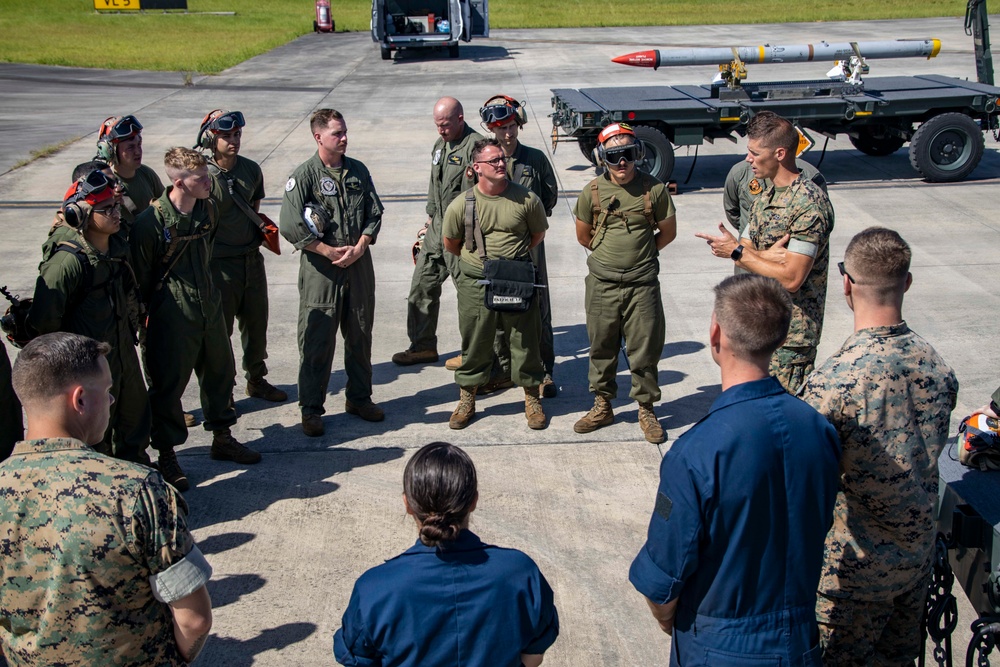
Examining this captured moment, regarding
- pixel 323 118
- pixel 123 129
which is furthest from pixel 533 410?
pixel 123 129

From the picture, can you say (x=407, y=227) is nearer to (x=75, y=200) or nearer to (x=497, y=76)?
(x=75, y=200)

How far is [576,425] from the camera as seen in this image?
19.1ft

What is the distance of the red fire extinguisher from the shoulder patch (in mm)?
34446

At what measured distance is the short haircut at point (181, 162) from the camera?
191 inches

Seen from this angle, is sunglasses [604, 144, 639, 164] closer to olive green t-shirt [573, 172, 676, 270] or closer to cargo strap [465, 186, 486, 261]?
olive green t-shirt [573, 172, 676, 270]

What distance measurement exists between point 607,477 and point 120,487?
326 centimetres

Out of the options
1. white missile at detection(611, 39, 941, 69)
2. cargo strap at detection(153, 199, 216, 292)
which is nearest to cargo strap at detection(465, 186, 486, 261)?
cargo strap at detection(153, 199, 216, 292)

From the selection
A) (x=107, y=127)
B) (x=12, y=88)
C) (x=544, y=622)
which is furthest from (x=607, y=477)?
(x=12, y=88)

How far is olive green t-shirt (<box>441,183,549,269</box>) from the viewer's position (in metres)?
5.59

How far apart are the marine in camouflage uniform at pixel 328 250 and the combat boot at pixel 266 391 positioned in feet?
1.83

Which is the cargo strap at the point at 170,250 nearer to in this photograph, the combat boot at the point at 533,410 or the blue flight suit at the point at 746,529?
the combat boot at the point at 533,410

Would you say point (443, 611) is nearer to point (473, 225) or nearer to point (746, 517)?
point (746, 517)

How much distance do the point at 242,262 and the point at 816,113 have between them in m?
8.19

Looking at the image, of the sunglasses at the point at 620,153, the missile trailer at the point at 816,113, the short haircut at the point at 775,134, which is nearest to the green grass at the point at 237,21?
the missile trailer at the point at 816,113
